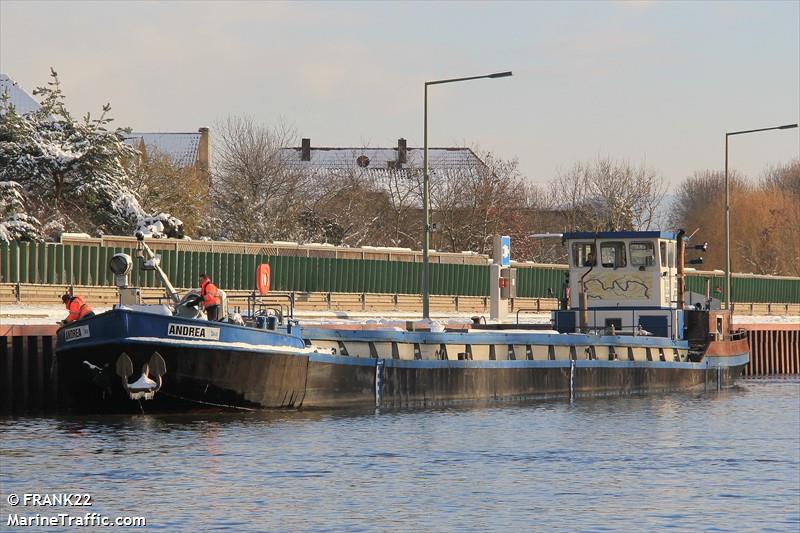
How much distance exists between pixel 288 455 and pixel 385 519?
636cm

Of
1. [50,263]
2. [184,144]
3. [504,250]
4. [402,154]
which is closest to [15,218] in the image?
[50,263]

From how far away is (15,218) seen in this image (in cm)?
5494

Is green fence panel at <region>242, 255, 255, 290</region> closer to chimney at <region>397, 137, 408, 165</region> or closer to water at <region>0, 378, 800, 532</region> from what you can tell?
water at <region>0, 378, 800, 532</region>

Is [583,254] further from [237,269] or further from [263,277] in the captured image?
[237,269]

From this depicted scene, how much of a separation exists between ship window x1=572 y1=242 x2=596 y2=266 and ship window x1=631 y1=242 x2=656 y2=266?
117 centimetres

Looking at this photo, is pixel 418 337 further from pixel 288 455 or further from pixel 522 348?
pixel 288 455

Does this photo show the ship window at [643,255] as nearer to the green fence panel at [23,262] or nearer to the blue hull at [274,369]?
the blue hull at [274,369]

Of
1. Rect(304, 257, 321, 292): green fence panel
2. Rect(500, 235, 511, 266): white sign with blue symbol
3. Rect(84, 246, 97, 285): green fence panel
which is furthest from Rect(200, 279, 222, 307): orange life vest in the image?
Rect(304, 257, 321, 292): green fence panel

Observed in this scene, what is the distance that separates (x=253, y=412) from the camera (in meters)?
35.1

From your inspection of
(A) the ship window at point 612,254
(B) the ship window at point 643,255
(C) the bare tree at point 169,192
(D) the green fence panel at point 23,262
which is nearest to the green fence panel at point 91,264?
(D) the green fence panel at point 23,262

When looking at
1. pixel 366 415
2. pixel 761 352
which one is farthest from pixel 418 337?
pixel 761 352

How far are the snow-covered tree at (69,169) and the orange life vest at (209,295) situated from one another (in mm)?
24395

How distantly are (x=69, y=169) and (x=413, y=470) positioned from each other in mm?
34295

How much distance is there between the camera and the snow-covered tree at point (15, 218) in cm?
5400
